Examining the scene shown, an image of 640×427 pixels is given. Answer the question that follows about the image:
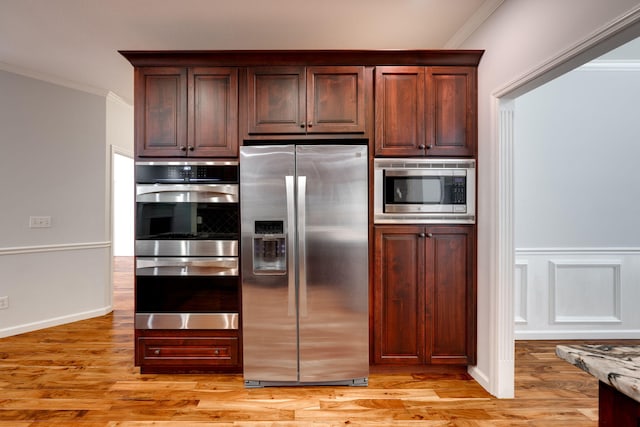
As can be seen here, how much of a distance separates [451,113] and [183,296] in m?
2.46

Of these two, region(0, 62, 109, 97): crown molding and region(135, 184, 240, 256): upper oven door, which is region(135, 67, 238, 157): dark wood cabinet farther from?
region(0, 62, 109, 97): crown molding

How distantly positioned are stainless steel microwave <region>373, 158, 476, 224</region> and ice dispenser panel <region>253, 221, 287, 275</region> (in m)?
0.73

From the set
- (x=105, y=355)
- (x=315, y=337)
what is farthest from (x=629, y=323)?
(x=105, y=355)

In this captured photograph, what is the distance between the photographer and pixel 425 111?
256cm

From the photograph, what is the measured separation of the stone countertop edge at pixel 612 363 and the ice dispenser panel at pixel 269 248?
5.79 feet

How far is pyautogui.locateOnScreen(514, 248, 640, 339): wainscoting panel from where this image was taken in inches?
129

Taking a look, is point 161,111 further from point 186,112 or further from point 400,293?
point 400,293

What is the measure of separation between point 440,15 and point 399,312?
2.24m

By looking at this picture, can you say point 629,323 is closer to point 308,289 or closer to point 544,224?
point 544,224

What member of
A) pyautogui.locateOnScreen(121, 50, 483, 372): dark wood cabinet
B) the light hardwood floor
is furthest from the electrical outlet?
pyautogui.locateOnScreen(121, 50, 483, 372): dark wood cabinet

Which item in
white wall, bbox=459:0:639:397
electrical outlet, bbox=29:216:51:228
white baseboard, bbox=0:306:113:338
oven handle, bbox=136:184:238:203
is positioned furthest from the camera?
electrical outlet, bbox=29:216:51:228

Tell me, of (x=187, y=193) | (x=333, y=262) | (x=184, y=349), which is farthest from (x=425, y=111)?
(x=184, y=349)

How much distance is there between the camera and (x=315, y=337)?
2.46 m

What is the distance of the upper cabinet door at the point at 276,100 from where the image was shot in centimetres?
256
